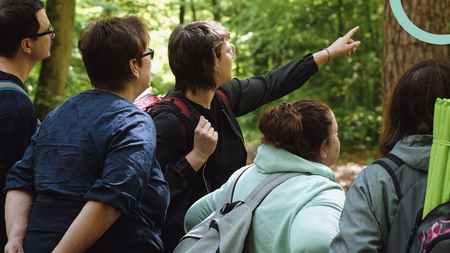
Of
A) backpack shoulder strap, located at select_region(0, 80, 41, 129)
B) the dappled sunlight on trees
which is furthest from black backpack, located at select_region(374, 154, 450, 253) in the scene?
the dappled sunlight on trees

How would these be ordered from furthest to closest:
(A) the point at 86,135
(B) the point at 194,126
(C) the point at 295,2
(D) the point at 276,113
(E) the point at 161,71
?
1. (E) the point at 161,71
2. (C) the point at 295,2
3. (B) the point at 194,126
4. (D) the point at 276,113
5. (A) the point at 86,135

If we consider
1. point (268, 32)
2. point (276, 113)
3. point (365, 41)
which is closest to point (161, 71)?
point (268, 32)

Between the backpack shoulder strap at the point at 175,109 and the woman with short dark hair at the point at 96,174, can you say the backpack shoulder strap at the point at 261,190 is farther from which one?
the backpack shoulder strap at the point at 175,109

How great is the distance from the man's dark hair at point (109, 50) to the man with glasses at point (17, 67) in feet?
1.82

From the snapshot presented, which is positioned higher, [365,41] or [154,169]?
[154,169]

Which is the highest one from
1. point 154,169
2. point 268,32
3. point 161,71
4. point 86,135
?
point 86,135

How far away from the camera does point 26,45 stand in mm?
2318

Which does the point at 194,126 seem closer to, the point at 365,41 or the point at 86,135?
the point at 86,135

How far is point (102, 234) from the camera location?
5.15 ft

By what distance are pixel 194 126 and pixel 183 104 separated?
0.17 m

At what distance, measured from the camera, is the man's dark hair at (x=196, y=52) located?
2.47m

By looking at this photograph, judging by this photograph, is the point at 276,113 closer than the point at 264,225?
No

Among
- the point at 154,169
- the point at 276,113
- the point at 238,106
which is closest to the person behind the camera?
the point at 154,169

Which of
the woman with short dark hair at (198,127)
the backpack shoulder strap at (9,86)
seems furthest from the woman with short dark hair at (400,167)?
the backpack shoulder strap at (9,86)
